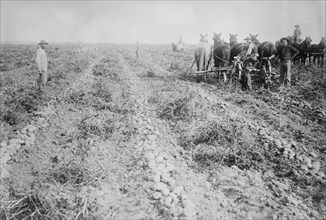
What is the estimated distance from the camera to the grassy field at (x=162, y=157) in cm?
334

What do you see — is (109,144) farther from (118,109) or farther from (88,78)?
(88,78)

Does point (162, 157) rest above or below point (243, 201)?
above

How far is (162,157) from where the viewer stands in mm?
4477

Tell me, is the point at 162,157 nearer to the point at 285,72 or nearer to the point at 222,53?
the point at 285,72

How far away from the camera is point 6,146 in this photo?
192 inches

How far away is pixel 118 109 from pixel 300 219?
518cm

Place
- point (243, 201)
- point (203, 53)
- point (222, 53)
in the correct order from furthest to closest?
point (203, 53), point (222, 53), point (243, 201)

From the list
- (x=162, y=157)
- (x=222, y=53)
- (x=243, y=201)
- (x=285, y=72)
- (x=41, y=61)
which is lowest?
(x=243, y=201)

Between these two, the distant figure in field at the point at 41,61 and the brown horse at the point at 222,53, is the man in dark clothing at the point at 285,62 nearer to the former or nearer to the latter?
the brown horse at the point at 222,53

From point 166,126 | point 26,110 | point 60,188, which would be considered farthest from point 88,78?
point 60,188

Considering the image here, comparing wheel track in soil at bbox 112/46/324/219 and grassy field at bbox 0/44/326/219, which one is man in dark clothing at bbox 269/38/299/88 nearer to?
grassy field at bbox 0/44/326/219

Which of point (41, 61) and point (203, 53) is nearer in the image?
point (41, 61)

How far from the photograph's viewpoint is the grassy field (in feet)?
11.0

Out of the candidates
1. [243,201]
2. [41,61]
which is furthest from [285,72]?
[41,61]
